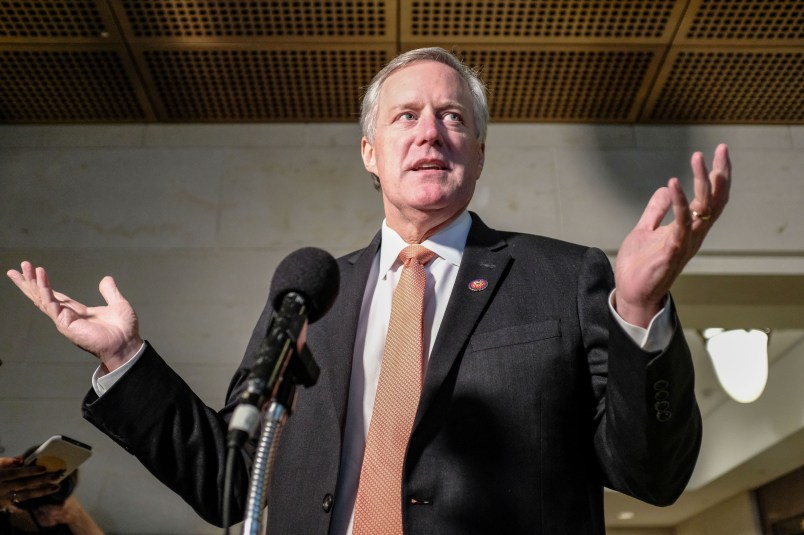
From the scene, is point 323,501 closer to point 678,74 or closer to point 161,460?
point 161,460

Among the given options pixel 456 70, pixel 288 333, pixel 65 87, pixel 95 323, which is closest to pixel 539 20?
pixel 456 70

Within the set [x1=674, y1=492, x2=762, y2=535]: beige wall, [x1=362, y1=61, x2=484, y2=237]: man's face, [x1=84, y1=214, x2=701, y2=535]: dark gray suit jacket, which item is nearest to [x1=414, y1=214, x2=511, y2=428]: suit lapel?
[x1=84, y1=214, x2=701, y2=535]: dark gray suit jacket

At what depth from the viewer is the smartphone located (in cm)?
211

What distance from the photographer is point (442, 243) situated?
150cm

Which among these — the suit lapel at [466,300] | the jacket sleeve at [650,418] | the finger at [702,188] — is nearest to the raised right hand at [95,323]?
the suit lapel at [466,300]

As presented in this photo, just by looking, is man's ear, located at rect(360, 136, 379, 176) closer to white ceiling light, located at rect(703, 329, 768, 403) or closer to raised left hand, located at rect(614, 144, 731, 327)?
raised left hand, located at rect(614, 144, 731, 327)

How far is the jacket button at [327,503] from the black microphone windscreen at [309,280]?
0.39 m

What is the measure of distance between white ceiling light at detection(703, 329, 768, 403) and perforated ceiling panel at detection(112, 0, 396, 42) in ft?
8.07

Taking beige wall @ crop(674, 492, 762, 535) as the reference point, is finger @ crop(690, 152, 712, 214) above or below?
below

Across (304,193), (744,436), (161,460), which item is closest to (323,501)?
(161,460)

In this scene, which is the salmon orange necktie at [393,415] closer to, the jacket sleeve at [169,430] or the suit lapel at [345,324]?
the suit lapel at [345,324]

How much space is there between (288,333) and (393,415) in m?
0.45

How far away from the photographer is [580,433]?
1244 mm

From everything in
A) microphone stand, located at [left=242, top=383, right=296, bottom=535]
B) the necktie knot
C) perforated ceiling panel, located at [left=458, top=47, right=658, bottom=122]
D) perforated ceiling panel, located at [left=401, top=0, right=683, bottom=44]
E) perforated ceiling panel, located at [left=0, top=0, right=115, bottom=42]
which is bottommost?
microphone stand, located at [left=242, top=383, right=296, bottom=535]
